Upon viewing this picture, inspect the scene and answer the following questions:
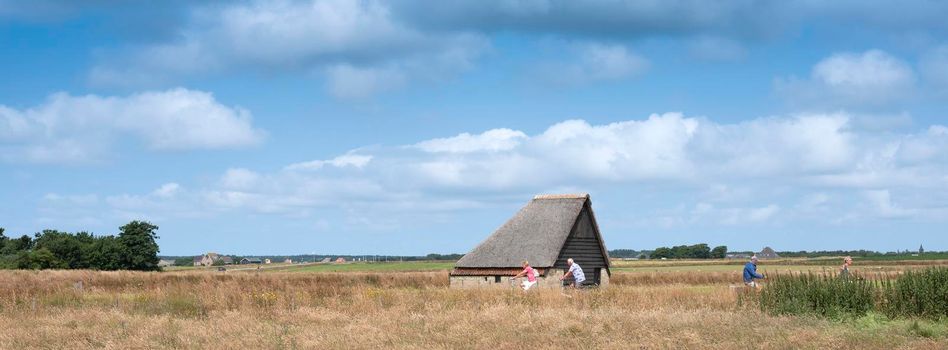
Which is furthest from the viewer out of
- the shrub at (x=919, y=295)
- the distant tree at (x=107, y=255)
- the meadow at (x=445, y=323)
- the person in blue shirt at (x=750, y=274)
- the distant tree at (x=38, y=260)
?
the distant tree at (x=107, y=255)

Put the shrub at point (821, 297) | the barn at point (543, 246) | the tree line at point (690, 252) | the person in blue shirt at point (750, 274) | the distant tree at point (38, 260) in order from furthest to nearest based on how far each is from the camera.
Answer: the tree line at point (690, 252), the distant tree at point (38, 260), the barn at point (543, 246), the person in blue shirt at point (750, 274), the shrub at point (821, 297)

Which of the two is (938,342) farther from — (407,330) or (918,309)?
(407,330)

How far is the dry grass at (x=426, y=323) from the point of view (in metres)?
14.1

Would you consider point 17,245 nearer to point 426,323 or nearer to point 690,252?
point 426,323

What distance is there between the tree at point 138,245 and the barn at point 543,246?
150 feet

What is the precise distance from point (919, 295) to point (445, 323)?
9.57 metres

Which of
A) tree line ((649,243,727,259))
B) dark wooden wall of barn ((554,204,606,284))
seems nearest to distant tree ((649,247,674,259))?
tree line ((649,243,727,259))

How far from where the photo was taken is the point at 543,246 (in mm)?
37281

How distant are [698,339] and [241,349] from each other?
7.10 meters

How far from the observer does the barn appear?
1460 inches

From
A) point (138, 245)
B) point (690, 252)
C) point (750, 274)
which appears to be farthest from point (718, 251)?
point (750, 274)

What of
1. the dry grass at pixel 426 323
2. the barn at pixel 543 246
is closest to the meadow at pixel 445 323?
the dry grass at pixel 426 323

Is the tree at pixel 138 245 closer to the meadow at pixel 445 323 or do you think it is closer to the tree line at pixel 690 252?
the meadow at pixel 445 323

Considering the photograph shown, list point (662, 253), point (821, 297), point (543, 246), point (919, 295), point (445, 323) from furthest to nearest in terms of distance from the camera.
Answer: point (662, 253)
point (543, 246)
point (821, 297)
point (919, 295)
point (445, 323)
